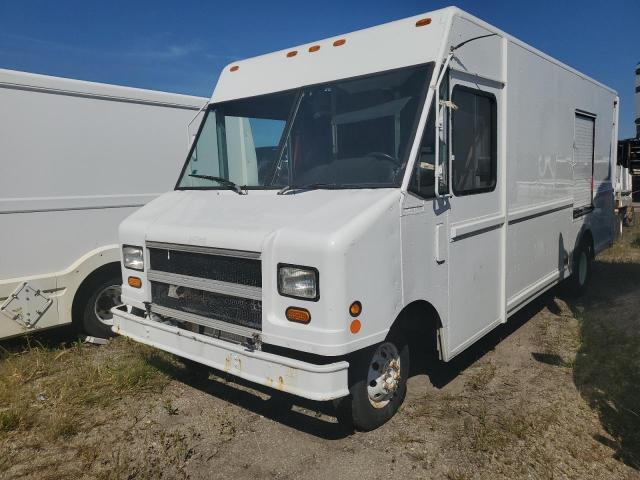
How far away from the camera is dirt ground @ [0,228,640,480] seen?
3.48 meters

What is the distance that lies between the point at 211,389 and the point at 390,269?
7.17 ft

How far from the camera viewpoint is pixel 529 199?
17.7 ft

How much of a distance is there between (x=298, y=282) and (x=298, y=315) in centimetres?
20

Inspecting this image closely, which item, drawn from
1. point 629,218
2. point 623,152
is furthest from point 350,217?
point 629,218

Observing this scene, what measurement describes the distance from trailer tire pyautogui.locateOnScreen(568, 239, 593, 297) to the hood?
15.0 ft

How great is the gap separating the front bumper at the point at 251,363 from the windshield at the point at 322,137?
4.15 feet

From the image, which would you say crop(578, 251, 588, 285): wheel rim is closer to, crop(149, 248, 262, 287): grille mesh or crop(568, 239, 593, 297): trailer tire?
crop(568, 239, 593, 297): trailer tire

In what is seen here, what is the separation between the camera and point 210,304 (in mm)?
3820

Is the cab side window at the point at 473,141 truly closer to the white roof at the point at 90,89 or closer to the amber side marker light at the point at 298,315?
the amber side marker light at the point at 298,315

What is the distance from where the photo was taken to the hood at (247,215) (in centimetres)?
338

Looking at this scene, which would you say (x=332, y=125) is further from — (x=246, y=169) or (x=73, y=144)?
(x=73, y=144)

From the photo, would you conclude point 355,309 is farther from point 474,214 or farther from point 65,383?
point 65,383

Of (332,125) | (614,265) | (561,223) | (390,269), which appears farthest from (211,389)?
(614,265)

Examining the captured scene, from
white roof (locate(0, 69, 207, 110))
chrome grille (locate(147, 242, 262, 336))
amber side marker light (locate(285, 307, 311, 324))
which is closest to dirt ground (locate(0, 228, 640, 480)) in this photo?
chrome grille (locate(147, 242, 262, 336))
